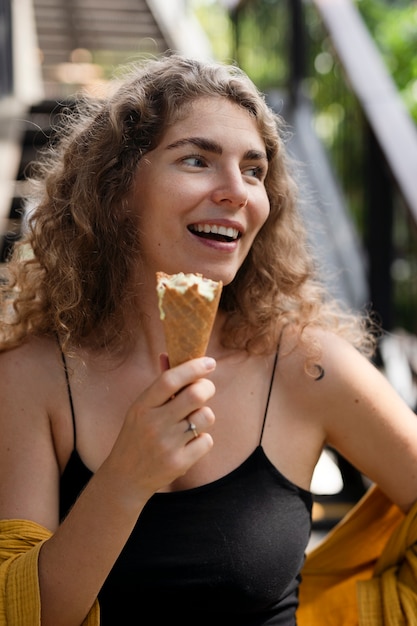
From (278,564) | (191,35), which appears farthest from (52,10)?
A: (278,564)

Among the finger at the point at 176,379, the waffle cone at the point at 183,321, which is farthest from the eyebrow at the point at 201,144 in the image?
the finger at the point at 176,379

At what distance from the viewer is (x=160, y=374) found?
171 cm

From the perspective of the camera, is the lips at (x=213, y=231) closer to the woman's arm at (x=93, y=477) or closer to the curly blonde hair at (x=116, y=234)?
the curly blonde hair at (x=116, y=234)

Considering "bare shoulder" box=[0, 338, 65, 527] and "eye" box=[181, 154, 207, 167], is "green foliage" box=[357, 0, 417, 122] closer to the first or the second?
"eye" box=[181, 154, 207, 167]

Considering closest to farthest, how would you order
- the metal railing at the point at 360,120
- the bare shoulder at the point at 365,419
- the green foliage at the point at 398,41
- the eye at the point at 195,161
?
1. the eye at the point at 195,161
2. the bare shoulder at the point at 365,419
3. the metal railing at the point at 360,120
4. the green foliage at the point at 398,41

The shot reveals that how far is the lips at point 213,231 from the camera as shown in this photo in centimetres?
176

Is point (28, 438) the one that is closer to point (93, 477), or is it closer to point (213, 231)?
point (93, 477)

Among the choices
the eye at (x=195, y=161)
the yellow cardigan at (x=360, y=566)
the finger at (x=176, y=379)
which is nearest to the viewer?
the finger at (x=176, y=379)

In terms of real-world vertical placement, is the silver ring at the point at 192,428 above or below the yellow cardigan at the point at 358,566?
above

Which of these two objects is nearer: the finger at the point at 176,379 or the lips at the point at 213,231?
the finger at the point at 176,379

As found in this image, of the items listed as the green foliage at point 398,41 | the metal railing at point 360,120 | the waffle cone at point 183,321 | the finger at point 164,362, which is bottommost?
the finger at point 164,362

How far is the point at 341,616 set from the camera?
2047mm

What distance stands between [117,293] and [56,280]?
0.49 feet

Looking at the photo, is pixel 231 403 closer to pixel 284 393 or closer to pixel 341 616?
pixel 284 393
